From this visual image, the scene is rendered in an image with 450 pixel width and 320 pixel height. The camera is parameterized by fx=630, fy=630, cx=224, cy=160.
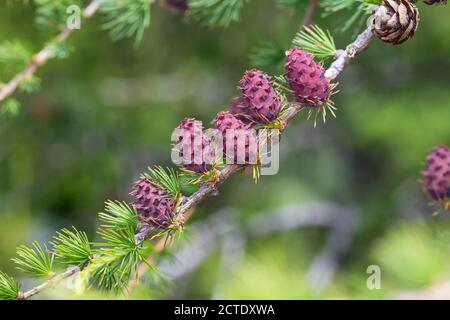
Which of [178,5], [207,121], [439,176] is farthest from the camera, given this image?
[207,121]

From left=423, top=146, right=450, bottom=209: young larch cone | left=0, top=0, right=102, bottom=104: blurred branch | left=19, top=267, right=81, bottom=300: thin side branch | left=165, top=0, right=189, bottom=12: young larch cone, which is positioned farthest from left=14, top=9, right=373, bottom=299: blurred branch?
left=0, top=0, right=102, bottom=104: blurred branch

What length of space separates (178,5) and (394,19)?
0.77m

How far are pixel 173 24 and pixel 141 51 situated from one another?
0.36m

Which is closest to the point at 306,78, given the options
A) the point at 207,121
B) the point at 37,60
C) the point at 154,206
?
the point at 154,206

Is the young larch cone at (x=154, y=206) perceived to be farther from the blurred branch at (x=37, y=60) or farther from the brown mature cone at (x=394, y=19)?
the blurred branch at (x=37, y=60)

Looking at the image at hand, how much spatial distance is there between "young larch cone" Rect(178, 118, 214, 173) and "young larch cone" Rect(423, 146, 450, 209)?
0.58m

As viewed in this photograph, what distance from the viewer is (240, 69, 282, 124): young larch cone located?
131 cm

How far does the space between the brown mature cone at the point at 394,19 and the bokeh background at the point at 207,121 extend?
61.2 inches

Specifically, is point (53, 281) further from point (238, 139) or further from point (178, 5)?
point (178, 5)

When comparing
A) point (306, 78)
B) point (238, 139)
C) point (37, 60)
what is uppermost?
point (37, 60)

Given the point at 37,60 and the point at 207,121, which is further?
the point at 207,121

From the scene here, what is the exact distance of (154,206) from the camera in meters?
1.29

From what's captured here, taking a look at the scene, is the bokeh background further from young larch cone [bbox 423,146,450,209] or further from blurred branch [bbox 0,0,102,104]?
young larch cone [bbox 423,146,450,209]

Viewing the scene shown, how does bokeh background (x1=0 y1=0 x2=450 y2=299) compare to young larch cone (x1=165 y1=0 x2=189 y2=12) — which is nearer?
young larch cone (x1=165 y1=0 x2=189 y2=12)
